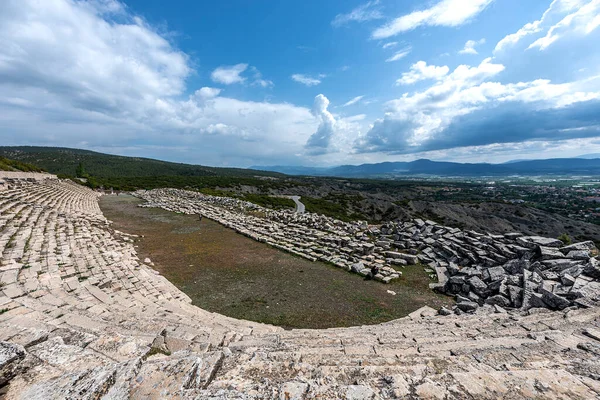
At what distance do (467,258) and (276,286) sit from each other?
10.6 meters

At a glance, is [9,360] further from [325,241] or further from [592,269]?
[592,269]

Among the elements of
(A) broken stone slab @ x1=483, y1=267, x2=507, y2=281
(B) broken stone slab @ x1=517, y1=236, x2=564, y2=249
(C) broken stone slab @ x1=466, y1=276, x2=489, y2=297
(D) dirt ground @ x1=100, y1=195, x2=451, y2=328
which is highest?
(B) broken stone slab @ x1=517, y1=236, x2=564, y2=249

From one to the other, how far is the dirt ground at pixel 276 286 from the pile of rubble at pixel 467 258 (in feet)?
3.25

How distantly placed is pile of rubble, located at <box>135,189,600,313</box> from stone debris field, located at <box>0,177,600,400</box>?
74 millimetres

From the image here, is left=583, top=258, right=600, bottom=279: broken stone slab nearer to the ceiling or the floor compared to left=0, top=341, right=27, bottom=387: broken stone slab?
nearer to the floor

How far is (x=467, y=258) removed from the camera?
1379 centimetres

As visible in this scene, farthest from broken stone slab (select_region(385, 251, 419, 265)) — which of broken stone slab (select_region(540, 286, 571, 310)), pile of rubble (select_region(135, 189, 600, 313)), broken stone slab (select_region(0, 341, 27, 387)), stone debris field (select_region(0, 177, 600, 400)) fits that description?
broken stone slab (select_region(0, 341, 27, 387))

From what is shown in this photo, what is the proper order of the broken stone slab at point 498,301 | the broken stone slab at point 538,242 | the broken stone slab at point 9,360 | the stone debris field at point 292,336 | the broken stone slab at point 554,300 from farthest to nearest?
1. the broken stone slab at point 538,242
2. the broken stone slab at point 498,301
3. the broken stone slab at point 554,300
4. the stone debris field at point 292,336
5. the broken stone slab at point 9,360

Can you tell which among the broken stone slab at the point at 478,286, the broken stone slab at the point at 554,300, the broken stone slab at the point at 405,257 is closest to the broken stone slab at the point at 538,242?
the broken stone slab at the point at 478,286

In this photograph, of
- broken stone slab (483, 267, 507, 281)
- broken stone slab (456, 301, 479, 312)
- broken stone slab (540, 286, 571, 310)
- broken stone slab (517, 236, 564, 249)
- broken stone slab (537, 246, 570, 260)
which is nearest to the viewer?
broken stone slab (540, 286, 571, 310)

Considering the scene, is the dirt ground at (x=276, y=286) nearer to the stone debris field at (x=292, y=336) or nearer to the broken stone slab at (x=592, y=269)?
the stone debris field at (x=292, y=336)

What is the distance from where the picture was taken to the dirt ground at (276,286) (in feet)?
30.0

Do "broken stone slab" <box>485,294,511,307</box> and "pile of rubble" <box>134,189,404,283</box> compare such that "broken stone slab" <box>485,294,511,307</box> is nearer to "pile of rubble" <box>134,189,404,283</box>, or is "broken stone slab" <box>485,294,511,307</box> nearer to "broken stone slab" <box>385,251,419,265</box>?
"pile of rubble" <box>134,189,404,283</box>

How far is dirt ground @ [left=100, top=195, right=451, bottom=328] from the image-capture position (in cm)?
914
